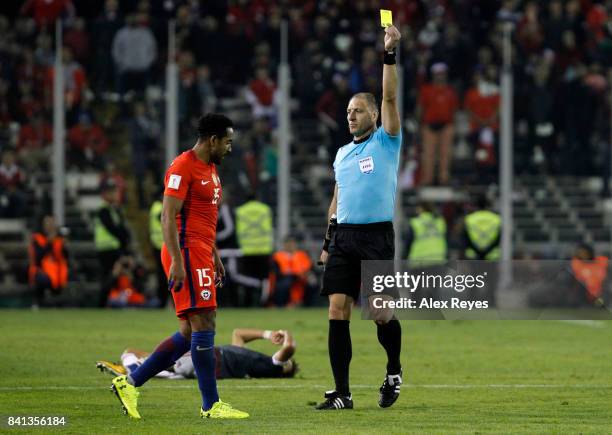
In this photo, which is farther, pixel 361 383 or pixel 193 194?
pixel 361 383

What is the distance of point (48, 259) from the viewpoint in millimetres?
24766

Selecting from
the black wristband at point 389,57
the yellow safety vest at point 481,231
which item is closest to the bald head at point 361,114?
the black wristband at point 389,57

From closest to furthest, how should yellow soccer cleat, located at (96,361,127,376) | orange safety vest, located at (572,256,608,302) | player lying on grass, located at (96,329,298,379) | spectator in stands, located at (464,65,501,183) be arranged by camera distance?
yellow soccer cleat, located at (96,361,127,376) < player lying on grass, located at (96,329,298,379) < orange safety vest, located at (572,256,608,302) < spectator in stands, located at (464,65,501,183)

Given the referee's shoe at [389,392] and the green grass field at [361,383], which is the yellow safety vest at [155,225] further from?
A: the referee's shoe at [389,392]

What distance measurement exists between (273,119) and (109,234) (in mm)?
3407

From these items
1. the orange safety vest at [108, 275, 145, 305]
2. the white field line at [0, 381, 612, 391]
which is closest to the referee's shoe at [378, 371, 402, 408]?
the white field line at [0, 381, 612, 391]

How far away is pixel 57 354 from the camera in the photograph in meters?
15.8

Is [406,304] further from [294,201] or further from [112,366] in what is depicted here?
[294,201]

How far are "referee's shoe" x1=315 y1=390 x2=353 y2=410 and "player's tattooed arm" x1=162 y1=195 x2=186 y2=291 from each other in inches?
56.7

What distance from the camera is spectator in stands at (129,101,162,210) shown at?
25766mm

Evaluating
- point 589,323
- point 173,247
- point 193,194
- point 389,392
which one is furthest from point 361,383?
point 589,323

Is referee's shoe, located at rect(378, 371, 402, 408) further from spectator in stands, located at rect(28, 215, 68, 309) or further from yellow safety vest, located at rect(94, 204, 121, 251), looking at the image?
yellow safety vest, located at rect(94, 204, 121, 251)

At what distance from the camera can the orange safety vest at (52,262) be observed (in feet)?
81.0

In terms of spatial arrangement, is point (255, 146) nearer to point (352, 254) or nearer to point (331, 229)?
point (331, 229)
